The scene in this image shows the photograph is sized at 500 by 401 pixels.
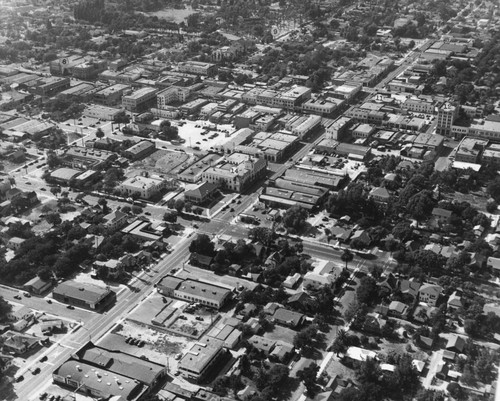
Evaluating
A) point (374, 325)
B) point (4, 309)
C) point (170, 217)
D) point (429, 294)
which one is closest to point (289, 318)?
point (374, 325)

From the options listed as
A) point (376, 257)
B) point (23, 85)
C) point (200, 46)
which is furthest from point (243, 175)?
point (200, 46)

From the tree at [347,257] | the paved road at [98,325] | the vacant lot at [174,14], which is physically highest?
the vacant lot at [174,14]

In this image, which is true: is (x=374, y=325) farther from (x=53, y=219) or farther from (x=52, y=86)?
(x=52, y=86)

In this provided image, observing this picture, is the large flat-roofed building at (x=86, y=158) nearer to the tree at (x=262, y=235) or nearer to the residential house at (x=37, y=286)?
the residential house at (x=37, y=286)

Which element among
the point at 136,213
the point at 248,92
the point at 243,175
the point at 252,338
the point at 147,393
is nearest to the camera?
the point at 147,393

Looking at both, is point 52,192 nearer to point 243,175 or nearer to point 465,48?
point 243,175

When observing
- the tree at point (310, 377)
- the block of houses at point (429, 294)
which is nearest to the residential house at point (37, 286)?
the tree at point (310, 377)
